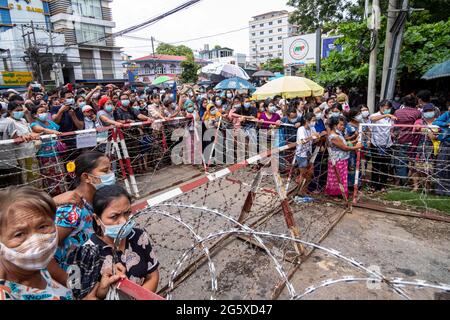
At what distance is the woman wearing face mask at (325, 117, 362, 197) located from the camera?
518 cm

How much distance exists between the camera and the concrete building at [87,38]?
1334 inches

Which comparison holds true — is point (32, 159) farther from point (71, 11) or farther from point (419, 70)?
point (71, 11)

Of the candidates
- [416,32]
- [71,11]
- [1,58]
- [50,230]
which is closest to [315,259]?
[50,230]

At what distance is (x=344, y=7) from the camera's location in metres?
22.9

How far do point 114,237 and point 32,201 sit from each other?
29.1 inches

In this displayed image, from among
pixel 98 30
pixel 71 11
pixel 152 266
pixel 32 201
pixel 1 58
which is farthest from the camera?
pixel 98 30

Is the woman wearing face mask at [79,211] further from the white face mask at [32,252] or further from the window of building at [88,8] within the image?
the window of building at [88,8]

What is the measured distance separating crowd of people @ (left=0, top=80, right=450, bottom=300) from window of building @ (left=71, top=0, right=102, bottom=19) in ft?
108

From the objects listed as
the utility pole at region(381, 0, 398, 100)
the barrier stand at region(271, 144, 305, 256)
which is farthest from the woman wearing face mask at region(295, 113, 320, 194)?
the utility pole at region(381, 0, 398, 100)

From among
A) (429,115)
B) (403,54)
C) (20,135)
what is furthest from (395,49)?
(20,135)

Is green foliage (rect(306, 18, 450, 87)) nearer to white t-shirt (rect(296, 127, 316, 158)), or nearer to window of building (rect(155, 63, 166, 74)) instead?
white t-shirt (rect(296, 127, 316, 158))

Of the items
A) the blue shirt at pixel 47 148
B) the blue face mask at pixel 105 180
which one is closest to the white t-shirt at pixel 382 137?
the blue face mask at pixel 105 180

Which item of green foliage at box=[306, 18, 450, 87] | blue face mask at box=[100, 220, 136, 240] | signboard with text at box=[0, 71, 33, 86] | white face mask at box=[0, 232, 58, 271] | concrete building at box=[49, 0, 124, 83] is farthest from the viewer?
concrete building at box=[49, 0, 124, 83]

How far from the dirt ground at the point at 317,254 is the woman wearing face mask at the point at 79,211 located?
122 centimetres
